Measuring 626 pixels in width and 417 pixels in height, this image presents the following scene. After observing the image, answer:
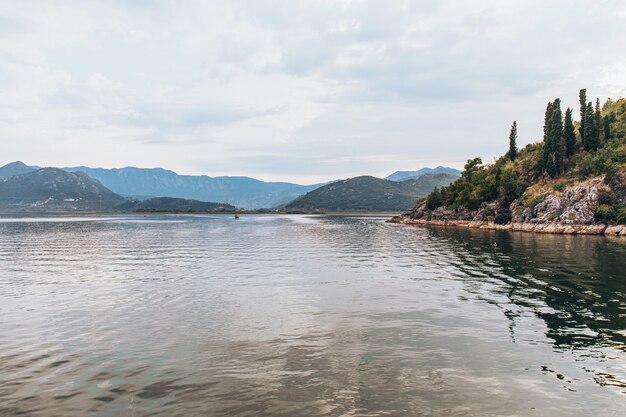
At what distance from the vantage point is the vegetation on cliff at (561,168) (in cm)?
11969

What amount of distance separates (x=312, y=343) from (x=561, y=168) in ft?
497

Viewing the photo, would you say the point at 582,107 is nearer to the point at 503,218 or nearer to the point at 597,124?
the point at 597,124

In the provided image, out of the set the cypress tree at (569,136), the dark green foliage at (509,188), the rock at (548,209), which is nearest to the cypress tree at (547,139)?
the cypress tree at (569,136)

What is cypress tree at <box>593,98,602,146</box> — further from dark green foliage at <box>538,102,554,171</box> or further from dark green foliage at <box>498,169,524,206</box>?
dark green foliage at <box>498,169,524,206</box>

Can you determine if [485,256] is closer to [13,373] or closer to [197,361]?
[197,361]

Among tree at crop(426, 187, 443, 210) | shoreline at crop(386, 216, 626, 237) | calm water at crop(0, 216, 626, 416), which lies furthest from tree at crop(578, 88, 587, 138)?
calm water at crop(0, 216, 626, 416)

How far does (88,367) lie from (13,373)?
311 centimetres

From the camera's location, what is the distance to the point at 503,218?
14500 centimetres

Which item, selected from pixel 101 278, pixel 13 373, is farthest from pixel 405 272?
pixel 13 373

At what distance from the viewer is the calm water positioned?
51.3ft

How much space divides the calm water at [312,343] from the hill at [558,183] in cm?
8179

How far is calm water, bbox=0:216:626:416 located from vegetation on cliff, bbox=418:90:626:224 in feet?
298

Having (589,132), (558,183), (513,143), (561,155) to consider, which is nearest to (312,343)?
(558,183)

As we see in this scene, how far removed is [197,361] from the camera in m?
19.9
